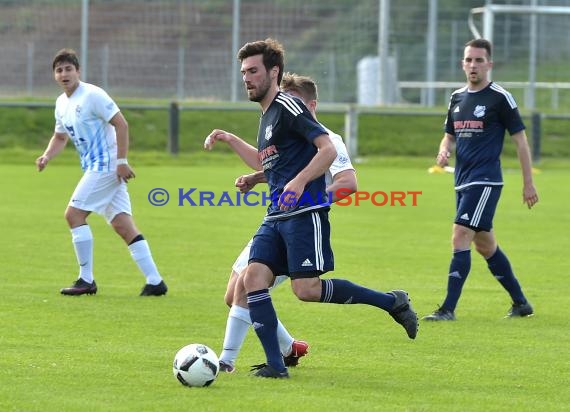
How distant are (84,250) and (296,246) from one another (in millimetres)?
4324

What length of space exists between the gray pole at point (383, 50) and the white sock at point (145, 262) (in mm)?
23764

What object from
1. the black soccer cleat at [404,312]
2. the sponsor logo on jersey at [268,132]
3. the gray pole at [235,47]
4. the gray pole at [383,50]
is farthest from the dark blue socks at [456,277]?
the gray pole at [235,47]

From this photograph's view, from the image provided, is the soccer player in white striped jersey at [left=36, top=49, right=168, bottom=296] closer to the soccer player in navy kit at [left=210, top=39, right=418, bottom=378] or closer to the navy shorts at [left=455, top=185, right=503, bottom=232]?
the navy shorts at [left=455, top=185, right=503, bottom=232]

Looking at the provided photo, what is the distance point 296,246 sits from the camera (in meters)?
7.14

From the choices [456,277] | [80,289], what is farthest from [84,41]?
[456,277]

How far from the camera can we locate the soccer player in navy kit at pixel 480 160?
9.89 m

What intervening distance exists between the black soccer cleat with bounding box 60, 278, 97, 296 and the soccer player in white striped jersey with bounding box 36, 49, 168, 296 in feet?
0.40

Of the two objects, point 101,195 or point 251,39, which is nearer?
point 101,195

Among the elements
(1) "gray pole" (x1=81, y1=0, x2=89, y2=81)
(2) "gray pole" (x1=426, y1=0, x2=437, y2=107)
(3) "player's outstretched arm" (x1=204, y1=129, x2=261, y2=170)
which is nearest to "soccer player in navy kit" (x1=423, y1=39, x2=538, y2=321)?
(3) "player's outstretched arm" (x1=204, y1=129, x2=261, y2=170)

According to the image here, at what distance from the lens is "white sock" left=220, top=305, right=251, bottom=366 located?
7391 millimetres

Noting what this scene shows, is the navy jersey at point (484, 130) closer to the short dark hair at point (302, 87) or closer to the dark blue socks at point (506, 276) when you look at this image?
the dark blue socks at point (506, 276)

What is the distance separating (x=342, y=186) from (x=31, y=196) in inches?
520

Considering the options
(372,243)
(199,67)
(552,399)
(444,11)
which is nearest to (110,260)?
(372,243)

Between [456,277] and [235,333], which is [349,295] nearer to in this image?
[235,333]
